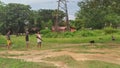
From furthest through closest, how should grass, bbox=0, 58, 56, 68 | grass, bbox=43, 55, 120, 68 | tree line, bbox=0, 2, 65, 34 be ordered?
tree line, bbox=0, 2, 65, 34, grass, bbox=0, 58, 56, 68, grass, bbox=43, 55, 120, 68

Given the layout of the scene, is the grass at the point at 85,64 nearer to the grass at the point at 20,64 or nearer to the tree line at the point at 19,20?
the grass at the point at 20,64

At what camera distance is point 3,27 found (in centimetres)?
10519

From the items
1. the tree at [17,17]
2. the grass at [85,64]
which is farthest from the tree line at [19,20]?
the grass at [85,64]

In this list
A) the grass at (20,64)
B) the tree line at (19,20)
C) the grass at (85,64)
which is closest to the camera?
the grass at (85,64)

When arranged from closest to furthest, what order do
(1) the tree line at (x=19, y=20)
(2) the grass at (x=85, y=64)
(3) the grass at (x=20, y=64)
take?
(2) the grass at (x=85, y=64) → (3) the grass at (x=20, y=64) → (1) the tree line at (x=19, y=20)

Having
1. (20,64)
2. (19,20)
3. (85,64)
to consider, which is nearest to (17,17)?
(19,20)

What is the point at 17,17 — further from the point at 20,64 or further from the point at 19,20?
the point at 20,64

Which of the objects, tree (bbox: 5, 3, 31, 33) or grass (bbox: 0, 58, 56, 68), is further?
tree (bbox: 5, 3, 31, 33)

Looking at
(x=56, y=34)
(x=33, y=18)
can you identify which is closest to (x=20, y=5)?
(x=33, y=18)

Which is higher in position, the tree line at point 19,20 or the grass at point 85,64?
the grass at point 85,64

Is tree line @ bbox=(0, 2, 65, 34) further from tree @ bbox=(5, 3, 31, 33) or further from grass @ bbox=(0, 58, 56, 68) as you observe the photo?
grass @ bbox=(0, 58, 56, 68)

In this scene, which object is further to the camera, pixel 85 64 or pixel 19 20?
pixel 19 20

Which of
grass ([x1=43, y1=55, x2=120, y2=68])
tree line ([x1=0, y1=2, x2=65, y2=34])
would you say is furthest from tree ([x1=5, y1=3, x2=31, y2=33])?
grass ([x1=43, y1=55, x2=120, y2=68])

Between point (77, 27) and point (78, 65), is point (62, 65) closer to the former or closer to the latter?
point (78, 65)
